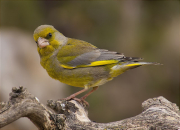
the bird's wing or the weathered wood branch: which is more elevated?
the bird's wing

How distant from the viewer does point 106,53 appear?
517cm

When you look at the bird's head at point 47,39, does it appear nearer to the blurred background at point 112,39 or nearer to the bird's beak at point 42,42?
the bird's beak at point 42,42

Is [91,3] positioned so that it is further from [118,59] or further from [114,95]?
[118,59]

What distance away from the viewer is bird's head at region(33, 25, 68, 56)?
15.6 feet

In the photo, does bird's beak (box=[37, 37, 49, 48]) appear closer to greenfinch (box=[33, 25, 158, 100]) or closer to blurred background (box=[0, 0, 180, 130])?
greenfinch (box=[33, 25, 158, 100])

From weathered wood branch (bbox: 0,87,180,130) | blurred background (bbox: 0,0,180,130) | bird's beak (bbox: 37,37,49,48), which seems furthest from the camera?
blurred background (bbox: 0,0,180,130)

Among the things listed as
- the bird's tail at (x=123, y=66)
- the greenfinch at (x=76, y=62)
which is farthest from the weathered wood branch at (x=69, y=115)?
the bird's tail at (x=123, y=66)

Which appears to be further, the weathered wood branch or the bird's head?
the bird's head

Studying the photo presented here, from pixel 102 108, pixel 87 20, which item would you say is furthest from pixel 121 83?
pixel 87 20

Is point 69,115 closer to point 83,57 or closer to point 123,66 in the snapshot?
point 83,57

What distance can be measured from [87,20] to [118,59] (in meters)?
4.40

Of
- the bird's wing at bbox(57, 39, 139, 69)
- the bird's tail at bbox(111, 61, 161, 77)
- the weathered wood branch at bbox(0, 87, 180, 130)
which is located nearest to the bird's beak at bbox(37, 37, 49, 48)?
the bird's wing at bbox(57, 39, 139, 69)

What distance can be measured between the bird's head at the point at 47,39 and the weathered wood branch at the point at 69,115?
1113 mm

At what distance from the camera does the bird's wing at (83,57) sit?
4930mm
